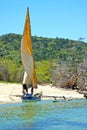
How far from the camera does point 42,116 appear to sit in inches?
1001

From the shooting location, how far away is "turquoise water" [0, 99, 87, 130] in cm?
2107

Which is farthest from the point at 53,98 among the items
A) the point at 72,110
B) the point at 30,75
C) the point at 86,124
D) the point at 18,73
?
the point at 18,73

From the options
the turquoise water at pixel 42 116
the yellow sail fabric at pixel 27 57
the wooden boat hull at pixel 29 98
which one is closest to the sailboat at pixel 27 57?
the yellow sail fabric at pixel 27 57

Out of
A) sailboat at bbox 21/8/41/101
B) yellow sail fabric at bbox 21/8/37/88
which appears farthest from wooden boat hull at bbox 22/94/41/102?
yellow sail fabric at bbox 21/8/37/88

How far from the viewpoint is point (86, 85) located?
44.7m

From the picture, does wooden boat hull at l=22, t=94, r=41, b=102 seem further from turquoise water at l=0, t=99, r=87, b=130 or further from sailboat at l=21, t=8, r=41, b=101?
sailboat at l=21, t=8, r=41, b=101

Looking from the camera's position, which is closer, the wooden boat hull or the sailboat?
the wooden boat hull

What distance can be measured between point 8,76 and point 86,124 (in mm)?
40564

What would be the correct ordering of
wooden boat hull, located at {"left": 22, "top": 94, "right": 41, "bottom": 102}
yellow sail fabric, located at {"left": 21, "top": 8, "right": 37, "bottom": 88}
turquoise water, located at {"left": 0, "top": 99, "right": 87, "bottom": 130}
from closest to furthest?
turquoise water, located at {"left": 0, "top": 99, "right": 87, "bottom": 130} < wooden boat hull, located at {"left": 22, "top": 94, "right": 41, "bottom": 102} < yellow sail fabric, located at {"left": 21, "top": 8, "right": 37, "bottom": 88}

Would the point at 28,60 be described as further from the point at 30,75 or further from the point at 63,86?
the point at 63,86

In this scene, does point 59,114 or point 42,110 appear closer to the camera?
point 59,114

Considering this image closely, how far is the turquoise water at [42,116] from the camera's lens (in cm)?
2107

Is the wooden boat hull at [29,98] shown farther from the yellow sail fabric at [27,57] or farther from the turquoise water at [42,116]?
the yellow sail fabric at [27,57]

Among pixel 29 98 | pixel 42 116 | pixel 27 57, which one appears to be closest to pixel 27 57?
pixel 27 57
